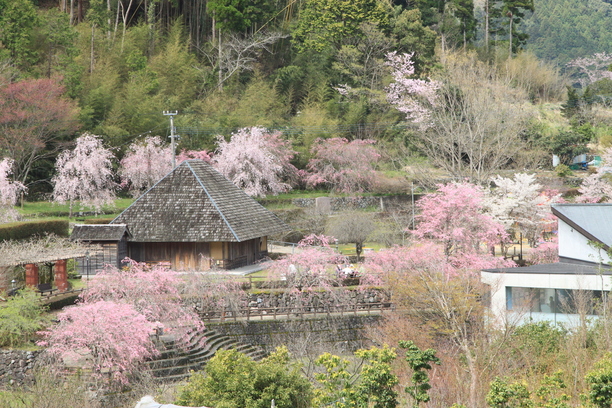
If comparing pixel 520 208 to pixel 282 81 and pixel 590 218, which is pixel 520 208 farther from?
pixel 282 81

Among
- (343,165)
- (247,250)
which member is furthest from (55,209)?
(343,165)

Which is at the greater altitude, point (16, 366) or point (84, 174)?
point (84, 174)

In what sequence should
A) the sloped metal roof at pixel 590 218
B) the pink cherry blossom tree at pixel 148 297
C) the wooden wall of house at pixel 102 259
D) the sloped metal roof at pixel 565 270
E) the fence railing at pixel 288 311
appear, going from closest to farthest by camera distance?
the sloped metal roof at pixel 565 270
the pink cherry blossom tree at pixel 148 297
the sloped metal roof at pixel 590 218
the fence railing at pixel 288 311
the wooden wall of house at pixel 102 259

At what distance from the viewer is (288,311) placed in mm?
25766

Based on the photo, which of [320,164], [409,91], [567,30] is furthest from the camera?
[567,30]

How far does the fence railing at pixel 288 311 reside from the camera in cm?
2503

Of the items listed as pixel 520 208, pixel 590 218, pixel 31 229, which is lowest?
pixel 31 229

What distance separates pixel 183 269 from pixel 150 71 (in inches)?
863

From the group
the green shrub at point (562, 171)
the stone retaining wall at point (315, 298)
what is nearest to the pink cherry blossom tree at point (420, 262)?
the stone retaining wall at point (315, 298)

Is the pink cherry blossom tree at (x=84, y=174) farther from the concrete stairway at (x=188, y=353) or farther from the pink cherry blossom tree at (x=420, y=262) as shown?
the pink cherry blossom tree at (x=420, y=262)

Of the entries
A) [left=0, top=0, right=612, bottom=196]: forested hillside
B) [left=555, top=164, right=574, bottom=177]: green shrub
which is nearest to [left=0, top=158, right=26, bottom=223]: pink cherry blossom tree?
[left=0, top=0, right=612, bottom=196]: forested hillside

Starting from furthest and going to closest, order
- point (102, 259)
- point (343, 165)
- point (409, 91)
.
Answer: point (409, 91) < point (343, 165) < point (102, 259)

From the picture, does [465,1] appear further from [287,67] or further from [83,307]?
[83,307]

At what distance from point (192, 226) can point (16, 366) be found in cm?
1098
